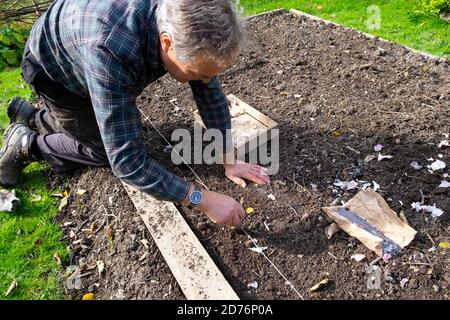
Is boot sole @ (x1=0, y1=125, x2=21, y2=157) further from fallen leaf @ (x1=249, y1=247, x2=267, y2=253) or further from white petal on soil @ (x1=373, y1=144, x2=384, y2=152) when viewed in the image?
white petal on soil @ (x1=373, y1=144, x2=384, y2=152)

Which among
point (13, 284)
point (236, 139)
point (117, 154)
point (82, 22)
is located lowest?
point (13, 284)

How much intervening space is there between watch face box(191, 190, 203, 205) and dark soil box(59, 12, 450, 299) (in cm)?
48

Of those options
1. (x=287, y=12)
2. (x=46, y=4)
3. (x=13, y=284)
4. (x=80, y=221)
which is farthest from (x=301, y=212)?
(x=46, y=4)

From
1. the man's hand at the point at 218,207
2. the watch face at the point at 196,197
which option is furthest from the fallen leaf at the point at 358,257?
the watch face at the point at 196,197

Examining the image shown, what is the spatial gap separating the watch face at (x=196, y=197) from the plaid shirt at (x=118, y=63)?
0.15 feet

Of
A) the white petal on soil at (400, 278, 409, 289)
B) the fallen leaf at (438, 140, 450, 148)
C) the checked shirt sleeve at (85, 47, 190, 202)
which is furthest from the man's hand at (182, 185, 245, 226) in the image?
the fallen leaf at (438, 140, 450, 148)

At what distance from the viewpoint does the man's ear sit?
1788 mm

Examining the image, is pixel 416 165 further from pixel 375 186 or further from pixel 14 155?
pixel 14 155

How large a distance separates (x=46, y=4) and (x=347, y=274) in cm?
612

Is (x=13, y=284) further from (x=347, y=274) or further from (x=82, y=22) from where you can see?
(x=347, y=274)

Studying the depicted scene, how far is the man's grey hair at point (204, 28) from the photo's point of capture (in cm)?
164

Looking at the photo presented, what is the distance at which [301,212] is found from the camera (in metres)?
2.62

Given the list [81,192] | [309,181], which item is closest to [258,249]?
[309,181]
